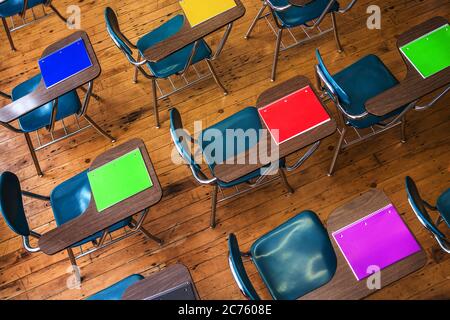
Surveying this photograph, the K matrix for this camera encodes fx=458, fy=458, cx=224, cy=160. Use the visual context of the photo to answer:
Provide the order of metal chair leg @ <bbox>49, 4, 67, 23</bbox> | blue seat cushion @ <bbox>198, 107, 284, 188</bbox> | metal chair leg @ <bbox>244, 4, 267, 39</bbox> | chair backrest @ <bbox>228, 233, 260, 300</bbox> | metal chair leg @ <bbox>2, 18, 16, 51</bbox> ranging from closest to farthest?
chair backrest @ <bbox>228, 233, 260, 300</bbox> → blue seat cushion @ <bbox>198, 107, 284, 188</bbox> → metal chair leg @ <bbox>244, 4, 267, 39</bbox> → metal chair leg @ <bbox>2, 18, 16, 51</bbox> → metal chair leg @ <bbox>49, 4, 67, 23</bbox>

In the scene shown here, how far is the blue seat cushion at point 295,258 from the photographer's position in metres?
2.35

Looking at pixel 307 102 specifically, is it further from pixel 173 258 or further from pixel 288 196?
pixel 173 258

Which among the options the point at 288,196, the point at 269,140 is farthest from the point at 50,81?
the point at 288,196

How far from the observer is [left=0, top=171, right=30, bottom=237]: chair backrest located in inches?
91.7

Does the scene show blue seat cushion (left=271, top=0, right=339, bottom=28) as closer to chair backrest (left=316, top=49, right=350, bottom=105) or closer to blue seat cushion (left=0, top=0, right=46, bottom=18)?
chair backrest (left=316, top=49, right=350, bottom=105)

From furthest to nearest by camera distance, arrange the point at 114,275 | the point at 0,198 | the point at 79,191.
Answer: the point at 114,275
the point at 79,191
the point at 0,198

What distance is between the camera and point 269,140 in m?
2.39

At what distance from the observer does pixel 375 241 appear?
2.14 metres

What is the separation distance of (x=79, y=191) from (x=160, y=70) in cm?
92

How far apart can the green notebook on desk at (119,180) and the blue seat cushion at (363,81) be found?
1.24 metres

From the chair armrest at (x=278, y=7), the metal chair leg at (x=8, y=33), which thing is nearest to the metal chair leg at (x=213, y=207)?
the chair armrest at (x=278, y=7)

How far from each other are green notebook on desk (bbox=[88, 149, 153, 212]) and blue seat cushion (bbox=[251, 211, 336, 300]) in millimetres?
711

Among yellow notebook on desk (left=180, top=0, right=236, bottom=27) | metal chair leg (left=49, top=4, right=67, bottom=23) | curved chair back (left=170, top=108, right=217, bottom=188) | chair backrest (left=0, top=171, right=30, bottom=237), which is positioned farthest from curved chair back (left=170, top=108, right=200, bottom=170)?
metal chair leg (left=49, top=4, right=67, bottom=23)

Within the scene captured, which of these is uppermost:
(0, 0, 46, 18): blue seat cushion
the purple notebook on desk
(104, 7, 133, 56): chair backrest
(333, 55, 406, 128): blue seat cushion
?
(0, 0, 46, 18): blue seat cushion
